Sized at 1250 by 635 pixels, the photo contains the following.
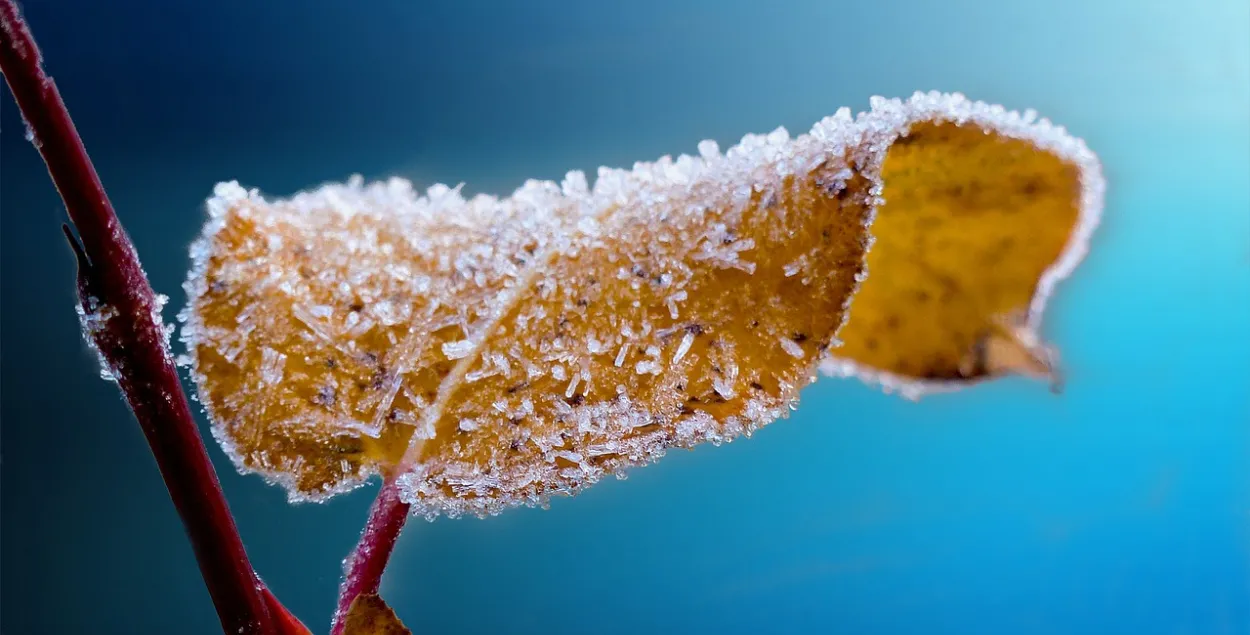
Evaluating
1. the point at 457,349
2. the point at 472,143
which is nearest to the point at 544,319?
the point at 457,349

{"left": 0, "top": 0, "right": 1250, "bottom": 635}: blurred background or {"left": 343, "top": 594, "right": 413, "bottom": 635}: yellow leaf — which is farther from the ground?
{"left": 0, "top": 0, "right": 1250, "bottom": 635}: blurred background

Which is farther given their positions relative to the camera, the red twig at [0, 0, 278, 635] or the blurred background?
the blurred background

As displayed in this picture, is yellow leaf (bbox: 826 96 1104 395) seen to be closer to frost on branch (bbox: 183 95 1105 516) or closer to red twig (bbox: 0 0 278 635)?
frost on branch (bbox: 183 95 1105 516)

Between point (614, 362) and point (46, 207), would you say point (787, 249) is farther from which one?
point (46, 207)

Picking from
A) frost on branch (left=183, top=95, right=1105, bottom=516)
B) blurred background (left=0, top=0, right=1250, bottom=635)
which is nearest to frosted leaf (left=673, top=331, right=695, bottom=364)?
frost on branch (left=183, top=95, right=1105, bottom=516)

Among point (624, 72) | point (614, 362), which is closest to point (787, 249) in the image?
point (614, 362)

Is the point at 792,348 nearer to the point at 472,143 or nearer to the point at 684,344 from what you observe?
the point at 684,344
